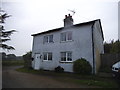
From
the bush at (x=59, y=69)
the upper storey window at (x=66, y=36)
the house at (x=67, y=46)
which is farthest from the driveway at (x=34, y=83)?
the upper storey window at (x=66, y=36)

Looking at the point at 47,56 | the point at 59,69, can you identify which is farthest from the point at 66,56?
the point at 47,56

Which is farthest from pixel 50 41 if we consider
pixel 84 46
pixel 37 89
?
pixel 37 89

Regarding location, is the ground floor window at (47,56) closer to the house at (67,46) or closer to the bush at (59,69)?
the house at (67,46)

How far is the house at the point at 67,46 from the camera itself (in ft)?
44.4

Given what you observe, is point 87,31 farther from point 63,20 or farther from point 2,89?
point 2,89

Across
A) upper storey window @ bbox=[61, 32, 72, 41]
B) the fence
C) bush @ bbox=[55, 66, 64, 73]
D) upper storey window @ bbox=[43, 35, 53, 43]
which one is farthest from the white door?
the fence

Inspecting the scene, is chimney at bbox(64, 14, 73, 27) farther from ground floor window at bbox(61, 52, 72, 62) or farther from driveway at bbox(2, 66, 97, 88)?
driveway at bbox(2, 66, 97, 88)

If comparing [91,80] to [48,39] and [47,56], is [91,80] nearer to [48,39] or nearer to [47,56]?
[47,56]

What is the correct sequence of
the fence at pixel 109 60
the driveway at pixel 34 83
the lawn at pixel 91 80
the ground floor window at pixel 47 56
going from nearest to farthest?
1. the driveway at pixel 34 83
2. the lawn at pixel 91 80
3. the fence at pixel 109 60
4. the ground floor window at pixel 47 56

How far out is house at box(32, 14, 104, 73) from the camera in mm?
13539

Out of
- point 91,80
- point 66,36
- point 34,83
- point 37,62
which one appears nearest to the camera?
point 34,83

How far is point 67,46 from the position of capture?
15312 mm

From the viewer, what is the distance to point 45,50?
58.4ft

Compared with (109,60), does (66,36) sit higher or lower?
higher
